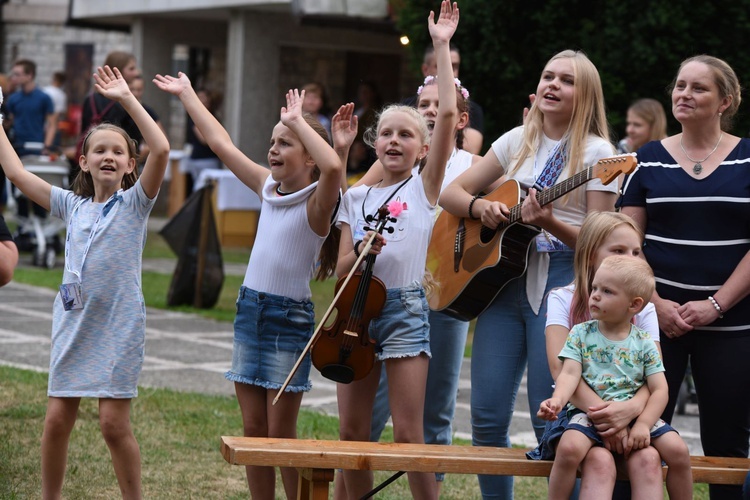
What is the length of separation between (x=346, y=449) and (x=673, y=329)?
1306 millimetres

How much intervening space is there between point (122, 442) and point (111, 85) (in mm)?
1346

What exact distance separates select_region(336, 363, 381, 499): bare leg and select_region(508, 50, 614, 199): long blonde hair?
3.29 ft

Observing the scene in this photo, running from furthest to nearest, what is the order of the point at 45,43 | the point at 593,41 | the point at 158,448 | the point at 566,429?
the point at 45,43, the point at 593,41, the point at 158,448, the point at 566,429

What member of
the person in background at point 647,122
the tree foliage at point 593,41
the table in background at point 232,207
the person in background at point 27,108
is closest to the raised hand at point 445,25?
the person in background at point 647,122

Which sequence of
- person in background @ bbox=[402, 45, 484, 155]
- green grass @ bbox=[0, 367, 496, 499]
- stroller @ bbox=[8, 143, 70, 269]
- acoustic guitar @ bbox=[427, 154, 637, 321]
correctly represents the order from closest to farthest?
1. acoustic guitar @ bbox=[427, 154, 637, 321]
2. green grass @ bbox=[0, 367, 496, 499]
3. person in background @ bbox=[402, 45, 484, 155]
4. stroller @ bbox=[8, 143, 70, 269]

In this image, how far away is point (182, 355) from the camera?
9055 millimetres

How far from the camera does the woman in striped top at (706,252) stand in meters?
4.40

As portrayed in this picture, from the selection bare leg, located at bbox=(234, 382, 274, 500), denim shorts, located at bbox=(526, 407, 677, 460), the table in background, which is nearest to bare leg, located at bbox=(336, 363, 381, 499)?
bare leg, located at bbox=(234, 382, 274, 500)

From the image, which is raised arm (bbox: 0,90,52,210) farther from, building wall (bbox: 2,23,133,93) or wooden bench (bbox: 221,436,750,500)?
building wall (bbox: 2,23,133,93)

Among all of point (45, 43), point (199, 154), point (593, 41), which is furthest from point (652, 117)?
point (45, 43)

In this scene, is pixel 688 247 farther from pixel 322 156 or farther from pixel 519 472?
pixel 322 156

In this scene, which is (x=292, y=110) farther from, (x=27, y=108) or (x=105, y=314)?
(x=27, y=108)

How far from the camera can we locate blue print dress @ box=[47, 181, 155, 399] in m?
4.50

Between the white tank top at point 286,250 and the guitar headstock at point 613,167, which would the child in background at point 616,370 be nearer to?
the guitar headstock at point 613,167
